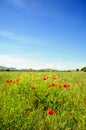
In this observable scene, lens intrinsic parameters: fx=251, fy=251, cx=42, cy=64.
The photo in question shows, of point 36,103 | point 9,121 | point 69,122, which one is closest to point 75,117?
point 69,122

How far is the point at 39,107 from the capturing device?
23.8 ft

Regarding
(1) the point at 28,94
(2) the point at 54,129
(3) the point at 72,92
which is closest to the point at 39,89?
(1) the point at 28,94

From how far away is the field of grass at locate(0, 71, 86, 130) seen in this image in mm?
5281

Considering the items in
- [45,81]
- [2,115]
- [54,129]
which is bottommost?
[54,129]

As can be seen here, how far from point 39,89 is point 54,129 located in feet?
7.49

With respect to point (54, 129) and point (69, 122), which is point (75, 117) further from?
point (54, 129)

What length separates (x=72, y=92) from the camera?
8914 mm

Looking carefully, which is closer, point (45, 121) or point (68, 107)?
point (45, 121)

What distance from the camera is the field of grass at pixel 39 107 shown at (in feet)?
17.3

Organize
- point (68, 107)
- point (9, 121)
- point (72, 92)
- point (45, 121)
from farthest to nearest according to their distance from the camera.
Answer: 1. point (72, 92)
2. point (68, 107)
3. point (45, 121)
4. point (9, 121)

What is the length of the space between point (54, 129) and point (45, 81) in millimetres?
2795

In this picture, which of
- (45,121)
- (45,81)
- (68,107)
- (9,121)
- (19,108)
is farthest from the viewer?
(45,81)

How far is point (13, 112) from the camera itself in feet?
17.2

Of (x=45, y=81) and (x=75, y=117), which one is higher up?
(x=45, y=81)
